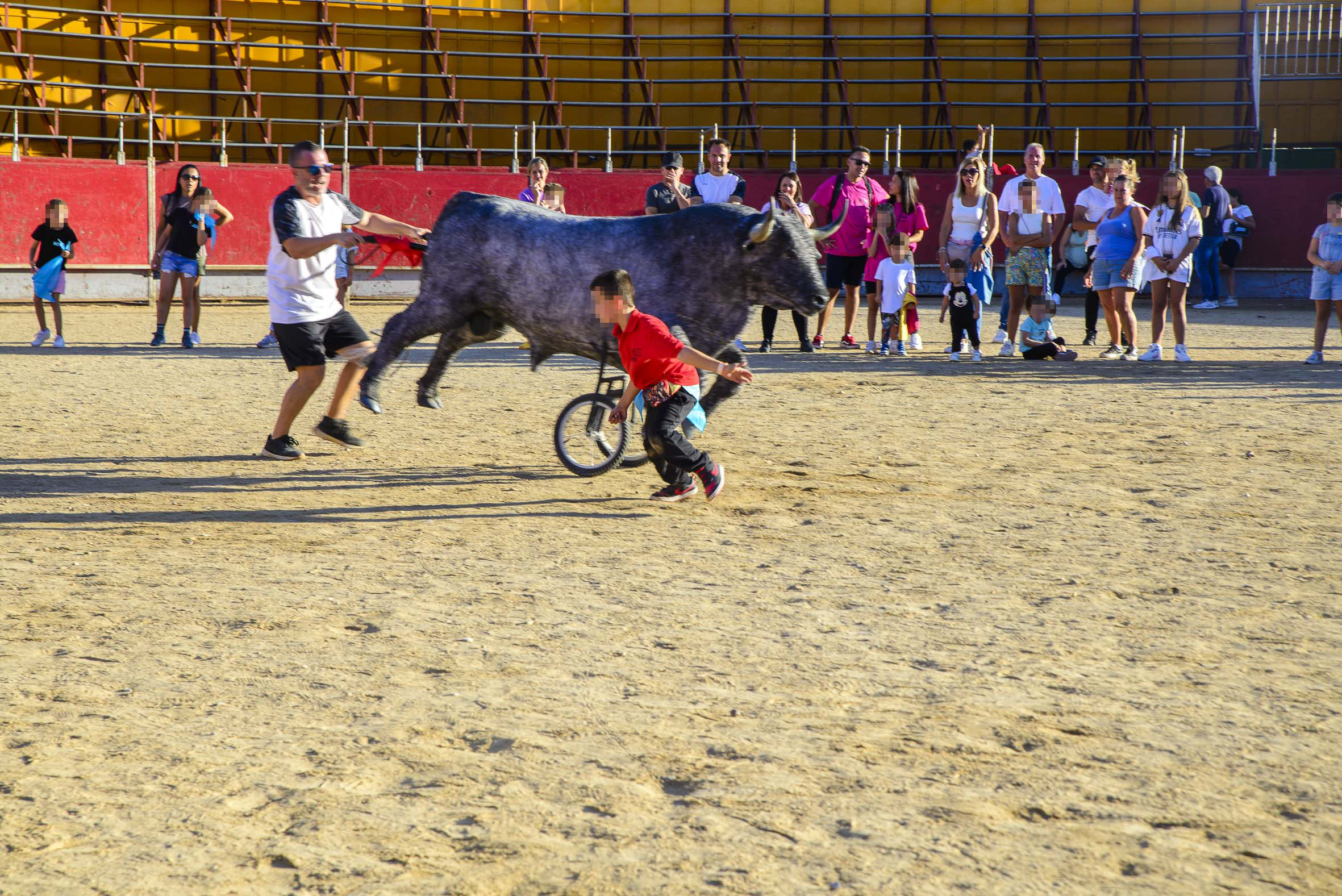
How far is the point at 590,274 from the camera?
7.06 meters

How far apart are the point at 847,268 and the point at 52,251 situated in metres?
7.97

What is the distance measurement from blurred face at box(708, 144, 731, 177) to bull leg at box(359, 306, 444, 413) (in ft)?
20.4

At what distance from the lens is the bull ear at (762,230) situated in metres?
6.79

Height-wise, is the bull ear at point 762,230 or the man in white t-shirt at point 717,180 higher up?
the man in white t-shirt at point 717,180

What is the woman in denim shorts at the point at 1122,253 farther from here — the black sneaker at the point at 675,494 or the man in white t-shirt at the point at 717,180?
the black sneaker at the point at 675,494

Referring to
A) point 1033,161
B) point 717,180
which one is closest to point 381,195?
point 717,180

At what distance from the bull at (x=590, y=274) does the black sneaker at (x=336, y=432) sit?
0.21 meters

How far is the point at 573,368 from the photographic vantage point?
12148mm

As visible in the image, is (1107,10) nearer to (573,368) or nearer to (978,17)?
(978,17)

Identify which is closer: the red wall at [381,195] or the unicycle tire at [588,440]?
the unicycle tire at [588,440]

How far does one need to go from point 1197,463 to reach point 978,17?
19.2 m

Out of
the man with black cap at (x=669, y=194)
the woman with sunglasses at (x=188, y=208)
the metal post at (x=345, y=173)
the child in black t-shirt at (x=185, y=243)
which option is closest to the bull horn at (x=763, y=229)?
the man with black cap at (x=669, y=194)

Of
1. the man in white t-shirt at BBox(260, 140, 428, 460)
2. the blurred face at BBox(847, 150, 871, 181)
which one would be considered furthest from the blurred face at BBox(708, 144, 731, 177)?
the man in white t-shirt at BBox(260, 140, 428, 460)

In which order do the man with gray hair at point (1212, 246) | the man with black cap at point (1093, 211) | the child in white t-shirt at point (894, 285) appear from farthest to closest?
the man with gray hair at point (1212, 246) < the man with black cap at point (1093, 211) < the child in white t-shirt at point (894, 285)
